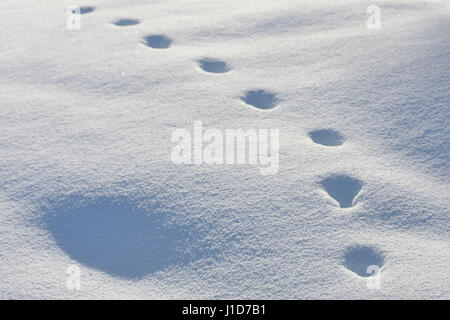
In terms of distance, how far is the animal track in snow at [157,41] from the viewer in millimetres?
3688

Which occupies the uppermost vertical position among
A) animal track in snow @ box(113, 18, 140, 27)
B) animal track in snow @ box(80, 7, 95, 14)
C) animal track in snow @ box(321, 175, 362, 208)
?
animal track in snow @ box(80, 7, 95, 14)

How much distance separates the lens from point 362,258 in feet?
6.72

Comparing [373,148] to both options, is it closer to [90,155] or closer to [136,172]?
[136,172]

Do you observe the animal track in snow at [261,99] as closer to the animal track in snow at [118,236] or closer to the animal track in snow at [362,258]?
the animal track in snow at [118,236]

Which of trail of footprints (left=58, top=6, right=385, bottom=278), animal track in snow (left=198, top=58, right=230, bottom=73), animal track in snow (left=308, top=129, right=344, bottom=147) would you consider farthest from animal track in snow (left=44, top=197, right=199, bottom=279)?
animal track in snow (left=198, top=58, right=230, bottom=73)

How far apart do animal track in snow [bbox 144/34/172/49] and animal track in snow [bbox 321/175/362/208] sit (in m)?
1.78

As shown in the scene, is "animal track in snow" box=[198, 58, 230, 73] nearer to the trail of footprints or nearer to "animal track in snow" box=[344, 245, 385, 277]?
the trail of footprints

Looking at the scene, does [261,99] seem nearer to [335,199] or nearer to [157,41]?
[335,199]

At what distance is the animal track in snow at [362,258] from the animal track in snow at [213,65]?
1.63 meters

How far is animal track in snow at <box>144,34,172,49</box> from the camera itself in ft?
12.1

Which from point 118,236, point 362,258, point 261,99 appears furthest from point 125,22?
point 362,258

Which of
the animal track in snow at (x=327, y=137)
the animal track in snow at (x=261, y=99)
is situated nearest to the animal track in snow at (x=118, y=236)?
the animal track in snow at (x=327, y=137)

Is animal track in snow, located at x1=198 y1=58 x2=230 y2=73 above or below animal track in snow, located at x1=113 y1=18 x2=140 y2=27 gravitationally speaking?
below

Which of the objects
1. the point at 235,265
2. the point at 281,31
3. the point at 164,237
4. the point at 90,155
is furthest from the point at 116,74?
the point at 235,265
